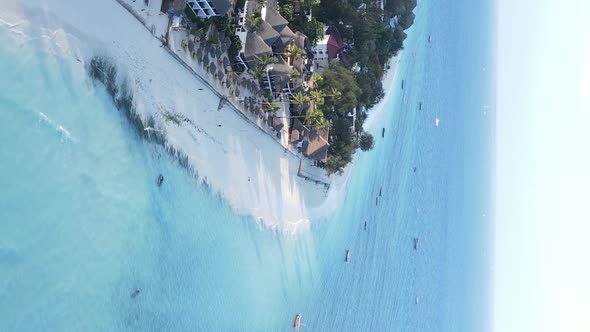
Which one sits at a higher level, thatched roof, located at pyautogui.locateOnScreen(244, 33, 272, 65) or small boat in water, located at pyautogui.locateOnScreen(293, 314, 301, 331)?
thatched roof, located at pyautogui.locateOnScreen(244, 33, 272, 65)

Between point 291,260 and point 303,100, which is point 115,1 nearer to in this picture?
point 303,100

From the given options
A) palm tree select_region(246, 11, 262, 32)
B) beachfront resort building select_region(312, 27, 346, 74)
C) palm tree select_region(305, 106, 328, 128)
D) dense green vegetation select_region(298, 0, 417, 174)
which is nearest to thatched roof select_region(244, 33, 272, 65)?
Answer: palm tree select_region(246, 11, 262, 32)

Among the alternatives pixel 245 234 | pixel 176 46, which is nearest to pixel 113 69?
pixel 176 46

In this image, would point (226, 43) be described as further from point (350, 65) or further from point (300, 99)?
point (350, 65)

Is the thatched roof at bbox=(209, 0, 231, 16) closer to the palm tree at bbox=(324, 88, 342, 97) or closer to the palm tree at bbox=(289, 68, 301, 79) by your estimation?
the palm tree at bbox=(289, 68, 301, 79)

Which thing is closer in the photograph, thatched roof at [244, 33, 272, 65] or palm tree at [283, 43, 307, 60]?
thatched roof at [244, 33, 272, 65]

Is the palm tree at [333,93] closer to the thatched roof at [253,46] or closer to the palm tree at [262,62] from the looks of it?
the palm tree at [262,62]

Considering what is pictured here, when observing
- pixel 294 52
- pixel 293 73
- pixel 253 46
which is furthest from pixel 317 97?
pixel 253 46
